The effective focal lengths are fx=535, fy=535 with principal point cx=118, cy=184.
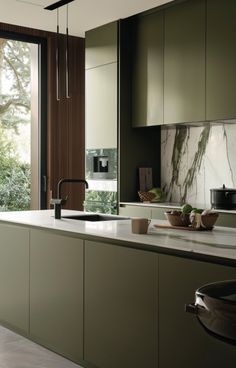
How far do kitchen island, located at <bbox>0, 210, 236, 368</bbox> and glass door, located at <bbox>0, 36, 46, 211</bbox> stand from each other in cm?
230

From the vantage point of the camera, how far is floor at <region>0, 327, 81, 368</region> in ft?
10.6

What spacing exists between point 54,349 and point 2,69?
3.60 metres

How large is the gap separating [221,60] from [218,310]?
3697 millimetres

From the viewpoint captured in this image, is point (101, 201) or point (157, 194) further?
point (101, 201)

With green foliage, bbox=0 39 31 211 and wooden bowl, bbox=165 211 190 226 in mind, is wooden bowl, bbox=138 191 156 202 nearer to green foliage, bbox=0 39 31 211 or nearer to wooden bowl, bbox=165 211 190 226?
green foliage, bbox=0 39 31 211

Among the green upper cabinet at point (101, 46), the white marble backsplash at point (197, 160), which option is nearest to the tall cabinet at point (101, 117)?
the green upper cabinet at point (101, 46)

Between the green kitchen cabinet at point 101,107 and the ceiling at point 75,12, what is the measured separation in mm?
502

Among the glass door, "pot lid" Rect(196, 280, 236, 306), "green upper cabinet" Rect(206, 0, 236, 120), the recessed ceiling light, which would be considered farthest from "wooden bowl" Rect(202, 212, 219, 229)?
the glass door

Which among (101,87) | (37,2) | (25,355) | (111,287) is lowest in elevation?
(25,355)

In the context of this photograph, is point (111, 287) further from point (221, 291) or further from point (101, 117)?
point (101, 117)

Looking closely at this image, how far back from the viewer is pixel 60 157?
638 cm

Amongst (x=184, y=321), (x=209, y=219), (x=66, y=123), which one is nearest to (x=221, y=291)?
(x=184, y=321)

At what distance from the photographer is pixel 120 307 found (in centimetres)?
273

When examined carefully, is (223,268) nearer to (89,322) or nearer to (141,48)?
(89,322)
